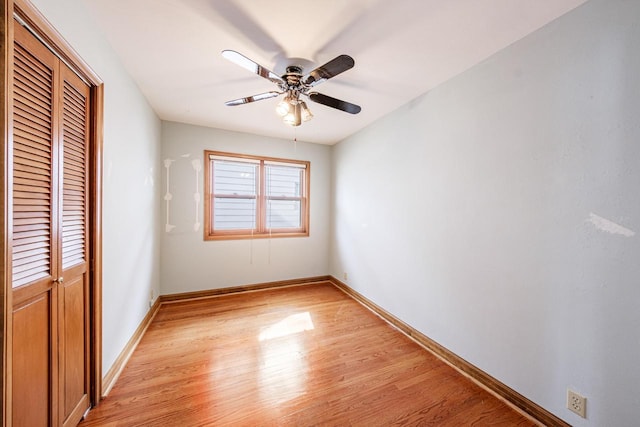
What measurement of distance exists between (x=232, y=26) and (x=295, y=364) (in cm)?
261

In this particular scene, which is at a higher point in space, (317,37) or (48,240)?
(317,37)

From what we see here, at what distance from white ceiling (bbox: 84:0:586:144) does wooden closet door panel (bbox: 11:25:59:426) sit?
689mm

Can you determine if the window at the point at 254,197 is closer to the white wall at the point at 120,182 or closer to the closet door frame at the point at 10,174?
the white wall at the point at 120,182

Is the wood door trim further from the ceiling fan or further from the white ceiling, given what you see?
the ceiling fan

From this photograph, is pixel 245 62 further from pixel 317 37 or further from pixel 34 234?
pixel 34 234

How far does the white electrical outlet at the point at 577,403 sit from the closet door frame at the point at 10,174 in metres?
2.73

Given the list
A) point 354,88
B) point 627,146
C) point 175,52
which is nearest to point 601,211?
point 627,146

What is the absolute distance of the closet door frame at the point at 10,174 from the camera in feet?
2.73

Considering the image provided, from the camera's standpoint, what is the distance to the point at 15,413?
37.5 inches

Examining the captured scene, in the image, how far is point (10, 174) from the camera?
0.87 meters

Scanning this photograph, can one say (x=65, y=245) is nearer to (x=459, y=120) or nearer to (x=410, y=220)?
(x=410, y=220)

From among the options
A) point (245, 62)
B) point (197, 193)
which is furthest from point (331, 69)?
point (197, 193)

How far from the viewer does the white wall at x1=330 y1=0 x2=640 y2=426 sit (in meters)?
1.17

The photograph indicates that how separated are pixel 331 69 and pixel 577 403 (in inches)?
98.5
